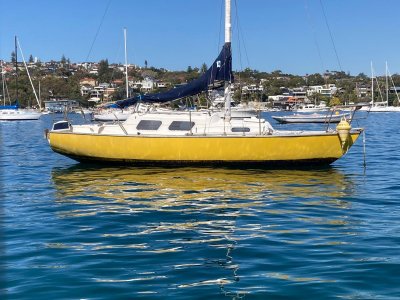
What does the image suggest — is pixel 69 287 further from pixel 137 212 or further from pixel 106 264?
pixel 137 212

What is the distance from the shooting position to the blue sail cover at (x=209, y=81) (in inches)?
674

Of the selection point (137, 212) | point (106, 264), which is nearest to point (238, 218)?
point (137, 212)

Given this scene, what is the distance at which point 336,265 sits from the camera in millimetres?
6297

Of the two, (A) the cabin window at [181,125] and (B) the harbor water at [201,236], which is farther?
(A) the cabin window at [181,125]

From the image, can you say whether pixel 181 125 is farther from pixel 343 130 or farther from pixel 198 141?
pixel 343 130

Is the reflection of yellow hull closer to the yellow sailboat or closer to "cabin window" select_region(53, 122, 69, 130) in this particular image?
the yellow sailboat

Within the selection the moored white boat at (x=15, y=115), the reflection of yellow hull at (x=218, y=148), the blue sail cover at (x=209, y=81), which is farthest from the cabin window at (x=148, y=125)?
the moored white boat at (x=15, y=115)

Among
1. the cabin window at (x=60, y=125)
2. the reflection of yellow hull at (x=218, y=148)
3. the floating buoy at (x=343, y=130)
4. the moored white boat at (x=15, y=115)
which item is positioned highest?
the moored white boat at (x=15, y=115)

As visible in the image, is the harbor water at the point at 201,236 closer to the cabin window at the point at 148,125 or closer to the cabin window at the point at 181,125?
the cabin window at the point at 181,125

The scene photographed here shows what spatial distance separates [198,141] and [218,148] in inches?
23.9

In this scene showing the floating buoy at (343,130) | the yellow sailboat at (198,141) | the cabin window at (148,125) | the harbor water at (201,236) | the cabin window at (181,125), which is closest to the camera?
the harbor water at (201,236)

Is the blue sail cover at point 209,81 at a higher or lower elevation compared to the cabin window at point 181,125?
higher

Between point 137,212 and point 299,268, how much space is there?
4.24m

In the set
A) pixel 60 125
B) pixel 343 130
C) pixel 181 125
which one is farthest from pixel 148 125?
pixel 343 130
